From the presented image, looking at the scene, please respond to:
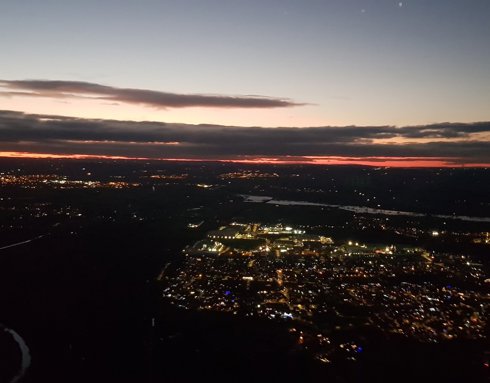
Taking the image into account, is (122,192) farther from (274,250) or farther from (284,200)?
(274,250)

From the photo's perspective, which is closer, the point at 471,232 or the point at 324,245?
the point at 324,245

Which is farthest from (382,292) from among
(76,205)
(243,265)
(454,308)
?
(76,205)

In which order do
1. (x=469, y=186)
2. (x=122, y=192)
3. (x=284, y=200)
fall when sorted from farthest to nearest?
(x=469, y=186)
(x=284, y=200)
(x=122, y=192)

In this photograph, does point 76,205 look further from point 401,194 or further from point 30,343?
point 401,194

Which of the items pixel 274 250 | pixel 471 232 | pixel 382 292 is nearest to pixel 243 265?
pixel 274 250

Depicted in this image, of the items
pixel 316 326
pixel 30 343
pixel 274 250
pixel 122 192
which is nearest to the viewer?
pixel 30 343

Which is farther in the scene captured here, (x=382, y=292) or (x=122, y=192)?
(x=122, y=192)
